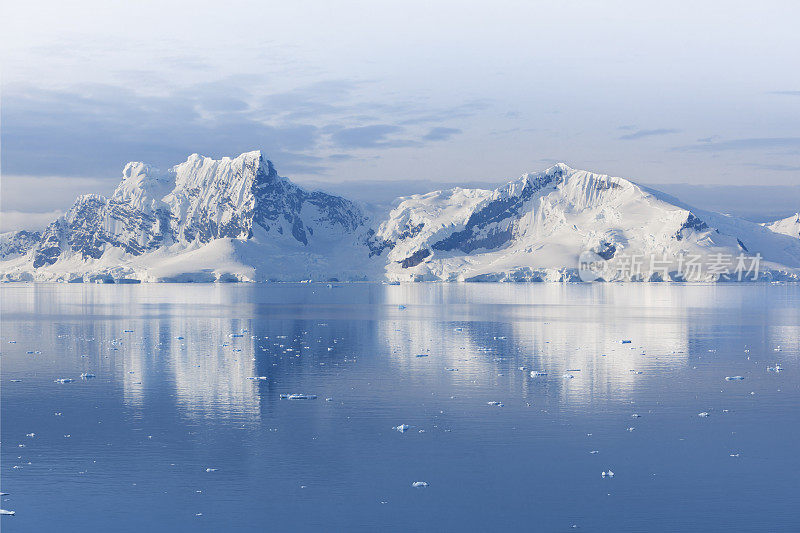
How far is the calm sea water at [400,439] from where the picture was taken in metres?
27.4

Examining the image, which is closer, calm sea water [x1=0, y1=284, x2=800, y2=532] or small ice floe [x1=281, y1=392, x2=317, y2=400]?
calm sea water [x1=0, y1=284, x2=800, y2=532]

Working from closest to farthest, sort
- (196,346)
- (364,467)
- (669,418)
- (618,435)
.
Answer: (364,467)
(618,435)
(669,418)
(196,346)

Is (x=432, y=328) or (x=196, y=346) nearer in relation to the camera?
(x=196, y=346)

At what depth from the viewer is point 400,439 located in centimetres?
3669

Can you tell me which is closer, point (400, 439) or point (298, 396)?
point (400, 439)

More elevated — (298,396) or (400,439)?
(298,396)

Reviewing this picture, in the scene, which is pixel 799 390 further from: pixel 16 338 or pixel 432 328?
pixel 16 338

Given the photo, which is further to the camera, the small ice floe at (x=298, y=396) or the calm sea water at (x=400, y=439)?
the small ice floe at (x=298, y=396)

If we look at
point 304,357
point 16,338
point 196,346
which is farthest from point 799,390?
point 16,338

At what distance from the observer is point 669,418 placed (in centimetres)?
4109

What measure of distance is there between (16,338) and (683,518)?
72.2 meters

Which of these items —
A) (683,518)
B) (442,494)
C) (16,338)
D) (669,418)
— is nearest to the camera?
(683,518)

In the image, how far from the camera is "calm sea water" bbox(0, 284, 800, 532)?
27.4 m

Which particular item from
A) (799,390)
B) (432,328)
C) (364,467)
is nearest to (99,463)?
(364,467)
